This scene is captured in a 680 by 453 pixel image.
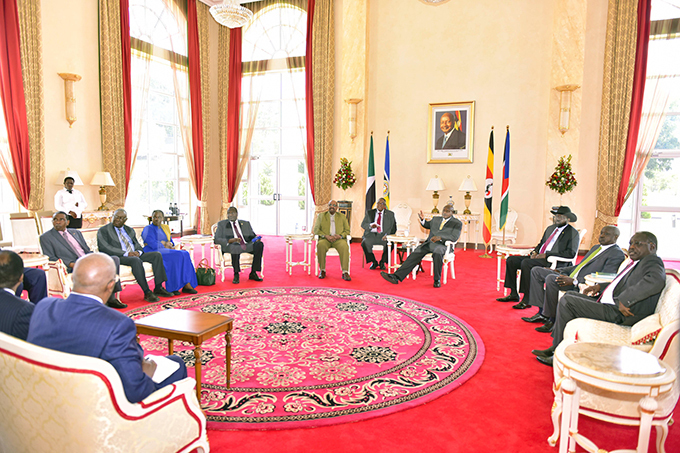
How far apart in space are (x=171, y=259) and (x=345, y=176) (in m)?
5.91

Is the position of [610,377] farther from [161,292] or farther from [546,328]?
[161,292]

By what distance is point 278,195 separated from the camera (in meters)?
13.0

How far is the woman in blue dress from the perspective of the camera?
616cm

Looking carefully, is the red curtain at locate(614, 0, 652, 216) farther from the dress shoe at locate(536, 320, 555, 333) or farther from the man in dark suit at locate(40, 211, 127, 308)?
the man in dark suit at locate(40, 211, 127, 308)

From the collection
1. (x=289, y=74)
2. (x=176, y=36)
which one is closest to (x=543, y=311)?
(x=289, y=74)

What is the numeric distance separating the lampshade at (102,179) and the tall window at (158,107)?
4.36 feet

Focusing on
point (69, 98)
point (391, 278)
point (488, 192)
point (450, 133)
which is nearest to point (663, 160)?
point (488, 192)

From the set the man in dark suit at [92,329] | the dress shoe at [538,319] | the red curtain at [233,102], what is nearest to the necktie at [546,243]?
the dress shoe at [538,319]

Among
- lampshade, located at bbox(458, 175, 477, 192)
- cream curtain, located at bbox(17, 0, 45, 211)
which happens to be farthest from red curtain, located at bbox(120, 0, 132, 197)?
lampshade, located at bbox(458, 175, 477, 192)

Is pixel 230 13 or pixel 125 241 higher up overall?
pixel 230 13

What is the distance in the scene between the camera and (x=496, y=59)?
10305mm

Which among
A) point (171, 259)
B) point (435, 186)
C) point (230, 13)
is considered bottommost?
point (171, 259)

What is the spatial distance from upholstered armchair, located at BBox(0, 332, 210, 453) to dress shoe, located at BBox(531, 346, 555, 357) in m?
3.32

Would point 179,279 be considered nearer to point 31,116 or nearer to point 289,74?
point 31,116
